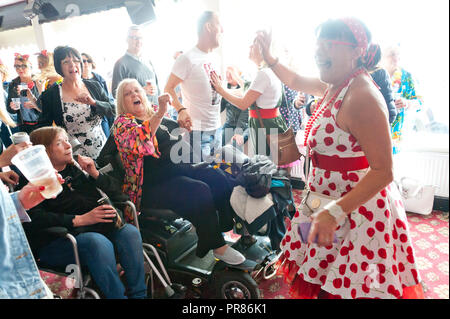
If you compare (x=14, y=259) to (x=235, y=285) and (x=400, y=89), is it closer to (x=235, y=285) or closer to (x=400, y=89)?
(x=235, y=285)

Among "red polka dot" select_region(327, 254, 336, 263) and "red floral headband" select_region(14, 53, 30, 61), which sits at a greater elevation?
"red floral headband" select_region(14, 53, 30, 61)

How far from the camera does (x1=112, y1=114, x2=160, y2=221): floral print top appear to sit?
1.58m

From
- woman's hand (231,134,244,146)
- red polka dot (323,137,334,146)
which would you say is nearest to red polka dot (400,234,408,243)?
red polka dot (323,137,334,146)

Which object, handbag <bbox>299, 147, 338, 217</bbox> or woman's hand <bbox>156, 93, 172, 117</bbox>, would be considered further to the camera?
woman's hand <bbox>156, 93, 172, 117</bbox>

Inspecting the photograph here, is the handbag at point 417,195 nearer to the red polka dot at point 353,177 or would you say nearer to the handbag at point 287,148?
the handbag at point 287,148

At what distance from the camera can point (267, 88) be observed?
1865 mm

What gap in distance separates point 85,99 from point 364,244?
1503 mm

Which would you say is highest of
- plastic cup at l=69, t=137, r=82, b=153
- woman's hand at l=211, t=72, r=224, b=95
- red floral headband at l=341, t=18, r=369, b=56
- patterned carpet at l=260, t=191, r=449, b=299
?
red floral headband at l=341, t=18, r=369, b=56

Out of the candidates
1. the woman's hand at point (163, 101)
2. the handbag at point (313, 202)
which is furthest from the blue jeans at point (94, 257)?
the handbag at point (313, 202)

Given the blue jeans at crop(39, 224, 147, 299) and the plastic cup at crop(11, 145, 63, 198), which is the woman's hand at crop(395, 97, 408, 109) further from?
the plastic cup at crop(11, 145, 63, 198)

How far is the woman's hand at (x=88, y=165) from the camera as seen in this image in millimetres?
1462
